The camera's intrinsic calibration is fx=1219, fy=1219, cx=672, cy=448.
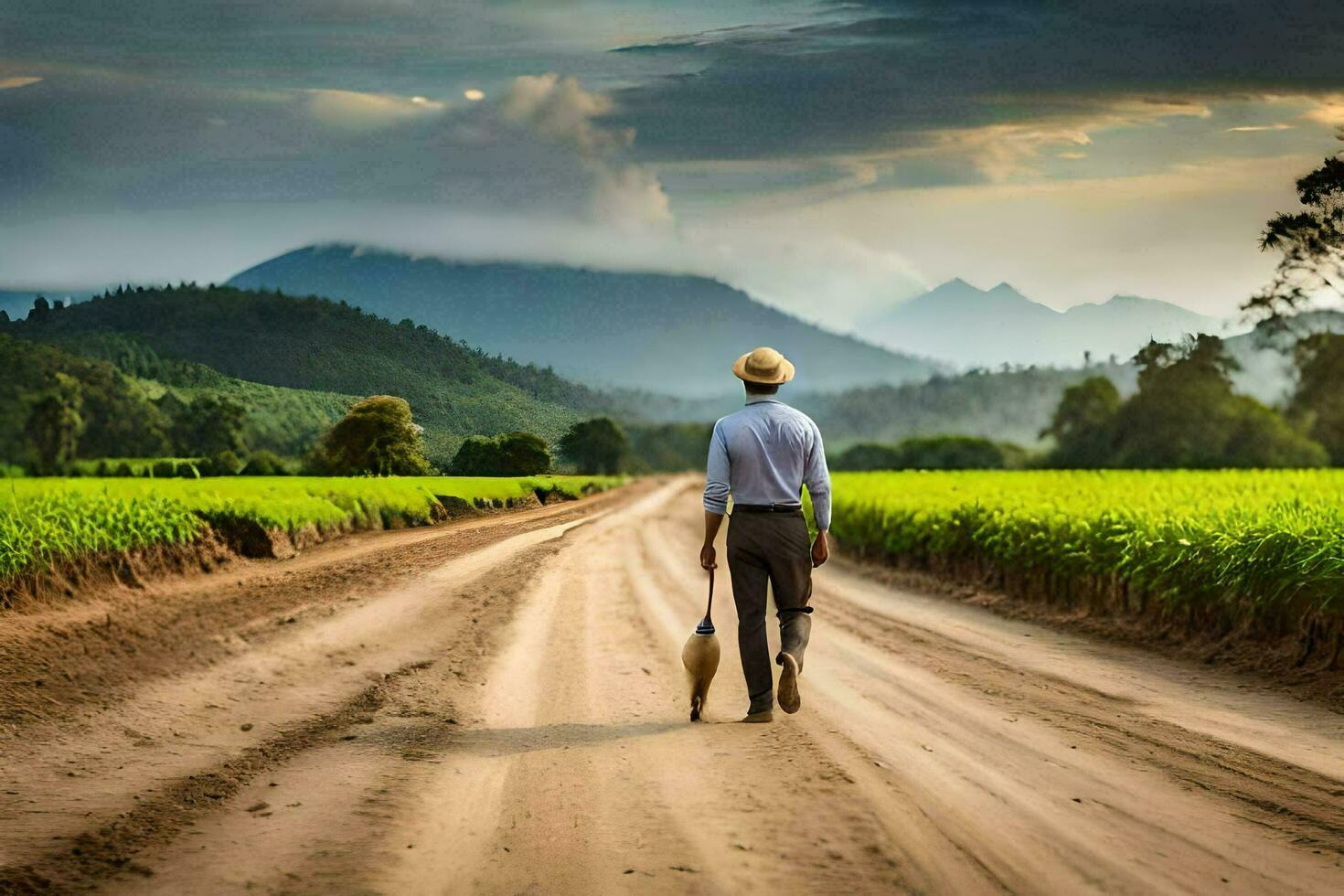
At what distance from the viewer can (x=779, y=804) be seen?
5.98 meters

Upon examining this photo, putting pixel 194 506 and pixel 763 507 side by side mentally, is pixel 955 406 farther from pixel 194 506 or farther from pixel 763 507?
pixel 763 507

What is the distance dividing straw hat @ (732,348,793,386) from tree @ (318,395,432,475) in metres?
3.02

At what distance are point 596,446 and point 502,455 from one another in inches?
36.1

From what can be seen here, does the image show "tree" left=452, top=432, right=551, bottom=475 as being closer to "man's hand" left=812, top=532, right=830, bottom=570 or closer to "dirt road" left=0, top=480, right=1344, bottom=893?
"dirt road" left=0, top=480, right=1344, bottom=893

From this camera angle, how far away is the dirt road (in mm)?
5129

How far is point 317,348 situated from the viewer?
10.2 meters

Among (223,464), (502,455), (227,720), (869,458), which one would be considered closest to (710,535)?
(502,455)

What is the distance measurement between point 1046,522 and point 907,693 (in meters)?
7.47

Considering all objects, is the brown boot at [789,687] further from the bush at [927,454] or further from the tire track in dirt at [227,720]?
the bush at [927,454]

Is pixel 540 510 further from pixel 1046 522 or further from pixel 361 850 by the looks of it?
pixel 1046 522

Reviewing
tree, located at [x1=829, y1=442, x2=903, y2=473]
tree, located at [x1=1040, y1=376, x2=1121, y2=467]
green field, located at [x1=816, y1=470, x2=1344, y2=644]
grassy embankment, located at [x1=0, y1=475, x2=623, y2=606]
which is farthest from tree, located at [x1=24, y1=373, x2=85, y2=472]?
tree, located at [x1=829, y1=442, x2=903, y2=473]

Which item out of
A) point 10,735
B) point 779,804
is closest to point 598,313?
point 10,735

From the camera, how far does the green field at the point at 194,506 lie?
984 cm

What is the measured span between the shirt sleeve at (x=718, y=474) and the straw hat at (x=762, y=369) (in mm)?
389
